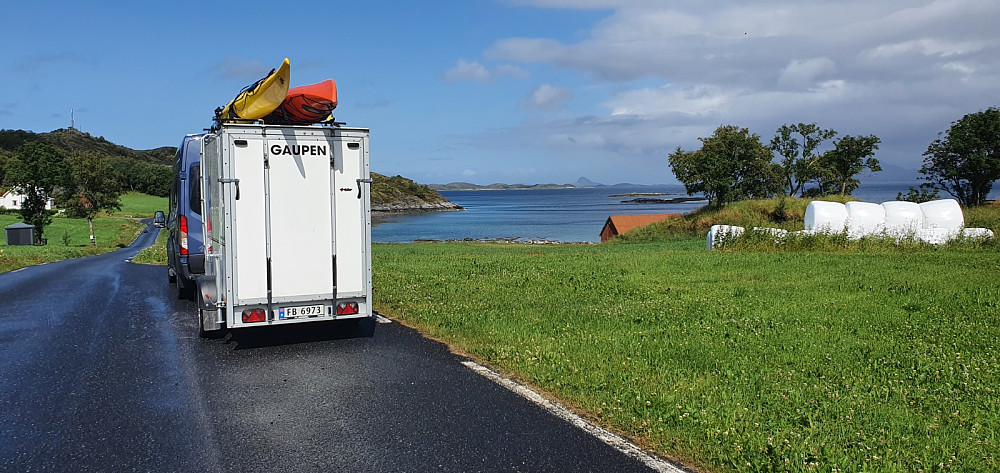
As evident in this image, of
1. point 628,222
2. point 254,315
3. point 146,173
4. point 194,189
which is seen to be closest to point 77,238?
point 628,222

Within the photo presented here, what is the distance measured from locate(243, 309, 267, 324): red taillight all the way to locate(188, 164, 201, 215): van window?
4.75 m

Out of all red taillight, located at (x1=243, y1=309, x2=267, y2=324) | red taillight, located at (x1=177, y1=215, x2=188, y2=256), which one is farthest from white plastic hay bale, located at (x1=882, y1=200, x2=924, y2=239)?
red taillight, located at (x1=243, y1=309, x2=267, y2=324)

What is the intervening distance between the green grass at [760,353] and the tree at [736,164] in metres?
53.8

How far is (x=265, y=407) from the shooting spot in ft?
22.2

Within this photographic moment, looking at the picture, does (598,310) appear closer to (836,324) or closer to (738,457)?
(836,324)

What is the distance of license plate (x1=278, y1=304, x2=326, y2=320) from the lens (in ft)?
29.1

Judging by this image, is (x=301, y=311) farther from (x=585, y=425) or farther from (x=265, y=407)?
(x=585, y=425)

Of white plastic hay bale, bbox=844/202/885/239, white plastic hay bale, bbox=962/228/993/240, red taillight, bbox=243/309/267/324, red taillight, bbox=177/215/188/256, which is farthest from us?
white plastic hay bale, bbox=844/202/885/239

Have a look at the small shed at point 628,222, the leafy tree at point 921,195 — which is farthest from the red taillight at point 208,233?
the leafy tree at point 921,195

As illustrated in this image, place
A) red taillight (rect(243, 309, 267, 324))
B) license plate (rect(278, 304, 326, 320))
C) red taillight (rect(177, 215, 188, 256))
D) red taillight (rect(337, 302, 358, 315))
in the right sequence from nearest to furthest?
1. red taillight (rect(243, 309, 267, 324))
2. license plate (rect(278, 304, 326, 320))
3. red taillight (rect(337, 302, 358, 315))
4. red taillight (rect(177, 215, 188, 256))

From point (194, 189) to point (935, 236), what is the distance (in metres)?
23.4

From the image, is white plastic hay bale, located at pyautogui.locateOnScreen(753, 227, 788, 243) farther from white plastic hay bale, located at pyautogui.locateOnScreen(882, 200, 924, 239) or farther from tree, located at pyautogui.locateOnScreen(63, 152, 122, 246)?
tree, located at pyautogui.locateOnScreen(63, 152, 122, 246)

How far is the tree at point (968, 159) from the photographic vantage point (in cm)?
5197

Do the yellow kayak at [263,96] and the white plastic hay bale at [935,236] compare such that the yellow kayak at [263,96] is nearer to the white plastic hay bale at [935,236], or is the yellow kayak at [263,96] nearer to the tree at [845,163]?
the white plastic hay bale at [935,236]
